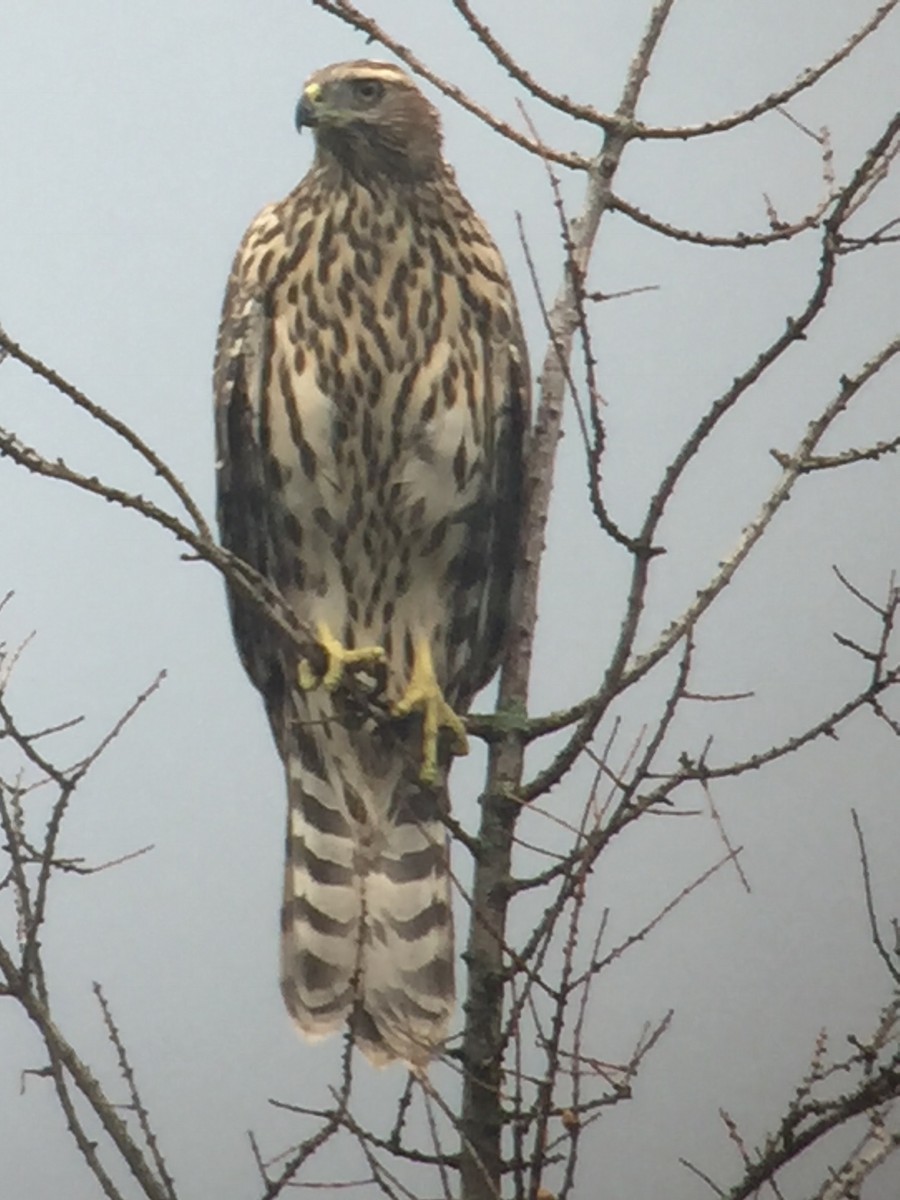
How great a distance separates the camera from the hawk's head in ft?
8.09

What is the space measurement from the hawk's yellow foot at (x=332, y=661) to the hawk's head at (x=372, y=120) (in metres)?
0.65

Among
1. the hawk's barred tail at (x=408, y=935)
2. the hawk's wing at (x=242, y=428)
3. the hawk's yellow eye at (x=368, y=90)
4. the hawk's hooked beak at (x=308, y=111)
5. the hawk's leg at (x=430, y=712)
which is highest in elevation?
the hawk's yellow eye at (x=368, y=90)

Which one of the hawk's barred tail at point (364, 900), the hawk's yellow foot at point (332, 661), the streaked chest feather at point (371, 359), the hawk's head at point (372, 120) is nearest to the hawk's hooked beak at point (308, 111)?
the hawk's head at point (372, 120)

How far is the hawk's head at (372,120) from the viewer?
8.09ft

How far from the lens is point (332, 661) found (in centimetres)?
238

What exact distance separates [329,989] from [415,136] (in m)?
1.20

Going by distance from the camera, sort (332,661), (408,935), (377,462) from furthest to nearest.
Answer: (408,935), (377,462), (332,661)

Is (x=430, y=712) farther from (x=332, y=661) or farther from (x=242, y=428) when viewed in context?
(x=242, y=428)

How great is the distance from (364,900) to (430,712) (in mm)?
339

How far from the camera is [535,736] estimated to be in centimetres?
214

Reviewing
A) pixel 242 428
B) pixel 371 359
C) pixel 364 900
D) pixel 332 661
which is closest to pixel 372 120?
pixel 371 359

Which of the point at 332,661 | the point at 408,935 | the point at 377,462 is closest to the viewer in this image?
the point at 332,661

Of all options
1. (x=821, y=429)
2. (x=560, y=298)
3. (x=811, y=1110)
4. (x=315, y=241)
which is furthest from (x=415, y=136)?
(x=811, y=1110)

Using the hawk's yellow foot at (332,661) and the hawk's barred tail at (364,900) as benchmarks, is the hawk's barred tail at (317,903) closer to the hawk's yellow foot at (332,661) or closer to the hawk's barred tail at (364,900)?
the hawk's barred tail at (364,900)
